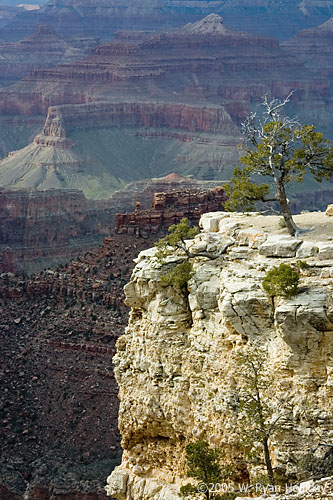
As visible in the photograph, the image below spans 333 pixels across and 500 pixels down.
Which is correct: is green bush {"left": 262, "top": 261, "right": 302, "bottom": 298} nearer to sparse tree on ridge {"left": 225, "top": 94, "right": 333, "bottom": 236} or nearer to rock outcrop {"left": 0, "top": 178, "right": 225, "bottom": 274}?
sparse tree on ridge {"left": 225, "top": 94, "right": 333, "bottom": 236}

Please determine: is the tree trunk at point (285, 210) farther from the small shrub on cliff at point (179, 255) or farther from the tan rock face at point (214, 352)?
the small shrub on cliff at point (179, 255)

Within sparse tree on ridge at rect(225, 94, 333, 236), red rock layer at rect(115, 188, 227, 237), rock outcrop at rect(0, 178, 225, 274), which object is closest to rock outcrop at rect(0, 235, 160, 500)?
red rock layer at rect(115, 188, 227, 237)

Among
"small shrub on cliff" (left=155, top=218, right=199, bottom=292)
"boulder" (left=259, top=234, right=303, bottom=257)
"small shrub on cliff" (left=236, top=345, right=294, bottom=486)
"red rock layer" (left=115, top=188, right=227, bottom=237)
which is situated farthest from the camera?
"red rock layer" (left=115, top=188, right=227, bottom=237)

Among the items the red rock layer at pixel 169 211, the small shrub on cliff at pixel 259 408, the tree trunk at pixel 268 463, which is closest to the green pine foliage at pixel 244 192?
the small shrub on cliff at pixel 259 408

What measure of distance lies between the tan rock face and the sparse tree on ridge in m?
0.64

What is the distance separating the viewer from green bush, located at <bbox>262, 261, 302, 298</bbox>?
86.3 feet

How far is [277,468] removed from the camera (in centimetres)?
2694

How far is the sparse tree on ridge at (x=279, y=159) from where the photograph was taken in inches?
1190

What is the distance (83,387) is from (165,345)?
41896 millimetres

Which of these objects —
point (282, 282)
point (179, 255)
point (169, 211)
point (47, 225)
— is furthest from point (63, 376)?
point (47, 225)

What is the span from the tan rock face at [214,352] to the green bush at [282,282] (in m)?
0.20

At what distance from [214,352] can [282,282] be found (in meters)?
2.69

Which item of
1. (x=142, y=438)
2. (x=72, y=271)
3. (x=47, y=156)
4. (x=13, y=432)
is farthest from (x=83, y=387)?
(x=47, y=156)

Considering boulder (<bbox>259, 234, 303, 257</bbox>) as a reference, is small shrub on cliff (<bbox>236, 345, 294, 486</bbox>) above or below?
below
